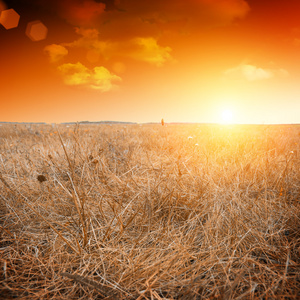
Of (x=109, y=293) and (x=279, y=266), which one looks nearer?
(x=109, y=293)

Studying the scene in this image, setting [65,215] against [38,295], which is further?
[65,215]

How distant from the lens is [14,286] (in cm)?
91

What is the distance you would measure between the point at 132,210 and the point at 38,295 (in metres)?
0.81

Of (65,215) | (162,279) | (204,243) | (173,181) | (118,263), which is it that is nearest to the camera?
(162,279)

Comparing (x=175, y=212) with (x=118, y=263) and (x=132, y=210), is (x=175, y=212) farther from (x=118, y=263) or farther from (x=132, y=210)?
(x=118, y=263)

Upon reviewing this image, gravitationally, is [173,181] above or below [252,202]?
above

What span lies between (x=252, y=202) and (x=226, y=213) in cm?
37

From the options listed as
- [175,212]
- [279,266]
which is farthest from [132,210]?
[279,266]

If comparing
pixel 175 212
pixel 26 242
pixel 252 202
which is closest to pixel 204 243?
pixel 175 212

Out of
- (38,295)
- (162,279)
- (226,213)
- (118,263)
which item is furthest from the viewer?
(226,213)

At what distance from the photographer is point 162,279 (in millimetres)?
948

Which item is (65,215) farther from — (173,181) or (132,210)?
(173,181)

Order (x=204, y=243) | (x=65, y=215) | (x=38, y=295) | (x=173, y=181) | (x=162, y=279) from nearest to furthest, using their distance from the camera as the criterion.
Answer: (x=38, y=295) < (x=162, y=279) < (x=204, y=243) < (x=65, y=215) < (x=173, y=181)

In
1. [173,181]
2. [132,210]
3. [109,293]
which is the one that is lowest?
[109,293]
